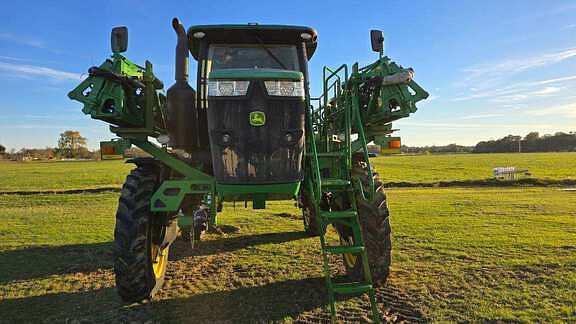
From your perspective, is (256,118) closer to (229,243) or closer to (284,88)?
(284,88)

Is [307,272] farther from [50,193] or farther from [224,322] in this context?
[50,193]

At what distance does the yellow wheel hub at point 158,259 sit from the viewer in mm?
5457

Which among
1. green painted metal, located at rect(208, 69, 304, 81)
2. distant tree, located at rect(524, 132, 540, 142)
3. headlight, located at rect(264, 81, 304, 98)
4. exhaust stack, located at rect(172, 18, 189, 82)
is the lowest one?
headlight, located at rect(264, 81, 304, 98)

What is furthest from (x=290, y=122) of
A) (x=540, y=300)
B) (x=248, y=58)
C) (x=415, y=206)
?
(x=415, y=206)

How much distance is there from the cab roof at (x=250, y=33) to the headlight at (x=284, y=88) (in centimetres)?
112

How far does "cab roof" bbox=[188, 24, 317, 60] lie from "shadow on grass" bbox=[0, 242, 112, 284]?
13.4 ft

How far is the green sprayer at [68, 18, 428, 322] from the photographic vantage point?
14.8ft

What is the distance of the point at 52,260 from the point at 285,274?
4.09 metres

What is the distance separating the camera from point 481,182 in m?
23.8

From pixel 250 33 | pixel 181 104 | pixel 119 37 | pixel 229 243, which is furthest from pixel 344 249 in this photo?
pixel 229 243

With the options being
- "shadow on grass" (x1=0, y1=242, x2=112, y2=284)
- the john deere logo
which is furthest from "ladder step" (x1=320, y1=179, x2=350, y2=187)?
"shadow on grass" (x1=0, y1=242, x2=112, y2=284)

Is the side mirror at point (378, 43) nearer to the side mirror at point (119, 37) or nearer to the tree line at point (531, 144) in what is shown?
the side mirror at point (119, 37)

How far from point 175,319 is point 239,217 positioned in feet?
23.6

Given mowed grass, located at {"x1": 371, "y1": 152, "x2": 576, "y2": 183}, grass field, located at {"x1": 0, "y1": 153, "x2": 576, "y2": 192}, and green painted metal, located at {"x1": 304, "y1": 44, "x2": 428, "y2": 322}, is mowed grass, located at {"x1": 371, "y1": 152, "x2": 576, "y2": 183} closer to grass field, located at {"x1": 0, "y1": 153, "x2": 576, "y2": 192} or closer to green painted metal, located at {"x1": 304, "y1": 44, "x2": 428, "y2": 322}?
grass field, located at {"x1": 0, "y1": 153, "x2": 576, "y2": 192}
